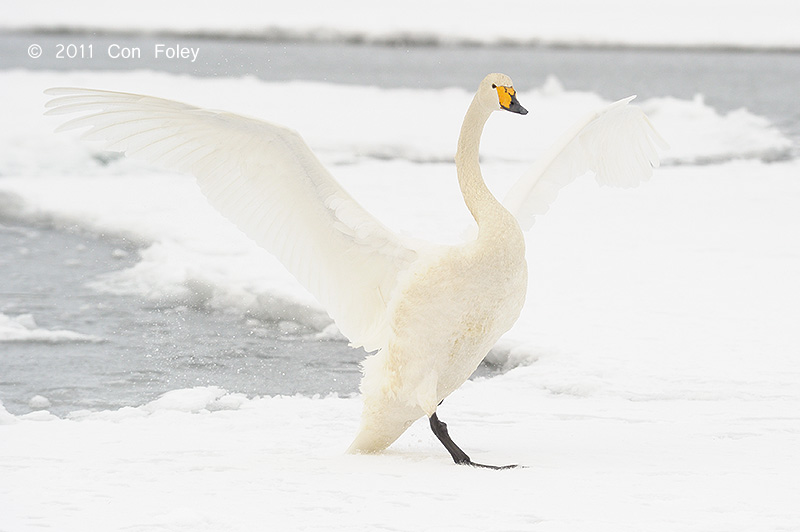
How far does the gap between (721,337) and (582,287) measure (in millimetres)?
1617

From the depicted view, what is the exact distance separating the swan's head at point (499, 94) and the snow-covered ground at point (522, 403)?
158cm

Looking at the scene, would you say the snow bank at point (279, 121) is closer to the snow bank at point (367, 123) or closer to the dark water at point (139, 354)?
the snow bank at point (367, 123)

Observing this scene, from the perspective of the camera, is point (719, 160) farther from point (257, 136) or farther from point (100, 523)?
point (100, 523)

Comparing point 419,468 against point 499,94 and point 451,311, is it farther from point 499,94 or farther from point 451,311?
point 499,94

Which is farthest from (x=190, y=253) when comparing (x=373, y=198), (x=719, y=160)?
(x=719, y=160)

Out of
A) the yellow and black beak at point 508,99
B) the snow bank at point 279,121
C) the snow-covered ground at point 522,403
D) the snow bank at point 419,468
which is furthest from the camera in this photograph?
the snow bank at point 279,121

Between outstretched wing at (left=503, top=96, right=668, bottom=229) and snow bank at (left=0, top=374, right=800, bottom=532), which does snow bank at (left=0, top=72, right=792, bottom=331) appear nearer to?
outstretched wing at (left=503, top=96, right=668, bottom=229)

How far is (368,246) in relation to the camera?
4547 millimetres

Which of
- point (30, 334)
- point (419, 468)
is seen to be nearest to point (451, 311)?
point (419, 468)

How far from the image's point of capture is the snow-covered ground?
3625mm

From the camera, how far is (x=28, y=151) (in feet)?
46.9

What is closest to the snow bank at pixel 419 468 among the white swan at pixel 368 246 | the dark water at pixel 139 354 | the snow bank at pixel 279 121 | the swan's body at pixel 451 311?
the swan's body at pixel 451 311

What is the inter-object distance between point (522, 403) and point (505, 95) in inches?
77.3

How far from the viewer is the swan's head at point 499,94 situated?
4.31 metres
